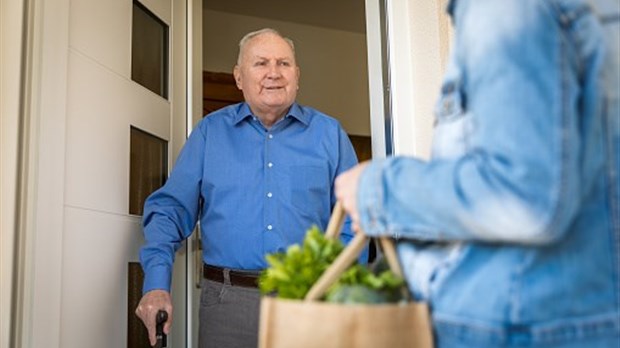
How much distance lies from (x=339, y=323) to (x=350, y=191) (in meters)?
0.17

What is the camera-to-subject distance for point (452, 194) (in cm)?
68

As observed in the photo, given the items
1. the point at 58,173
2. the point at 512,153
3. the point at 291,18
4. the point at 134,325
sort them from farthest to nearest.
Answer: the point at 291,18
the point at 134,325
the point at 58,173
the point at 512,153

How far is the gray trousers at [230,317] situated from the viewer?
6.27 ft

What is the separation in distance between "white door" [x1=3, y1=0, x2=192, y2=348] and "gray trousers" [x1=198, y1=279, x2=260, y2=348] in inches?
10.5

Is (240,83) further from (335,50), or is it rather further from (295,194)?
(335,50)

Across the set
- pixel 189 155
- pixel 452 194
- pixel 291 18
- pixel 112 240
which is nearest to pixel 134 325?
pixel 112 240

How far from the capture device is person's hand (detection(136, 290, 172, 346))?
1.80 meters

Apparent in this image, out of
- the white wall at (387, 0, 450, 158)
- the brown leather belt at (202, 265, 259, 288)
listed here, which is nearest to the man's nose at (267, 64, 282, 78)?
the white wall at (387, 0, 450, 158)

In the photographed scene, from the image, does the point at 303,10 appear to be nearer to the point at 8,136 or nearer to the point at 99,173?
the point at 99,173

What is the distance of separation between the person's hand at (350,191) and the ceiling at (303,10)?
342 centimetres

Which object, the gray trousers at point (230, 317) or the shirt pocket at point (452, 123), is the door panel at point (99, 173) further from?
the shirt pocket at point (452, 123)

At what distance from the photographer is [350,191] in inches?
30.5

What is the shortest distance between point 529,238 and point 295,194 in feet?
4.61

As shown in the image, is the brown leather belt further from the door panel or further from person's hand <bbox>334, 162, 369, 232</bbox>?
person's hand <bbox>334, 162, 369, 232</bbox>
